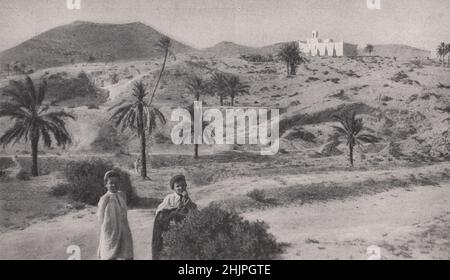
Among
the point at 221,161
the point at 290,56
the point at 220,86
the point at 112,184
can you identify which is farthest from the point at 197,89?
the point at 290,56

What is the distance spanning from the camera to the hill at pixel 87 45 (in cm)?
1894

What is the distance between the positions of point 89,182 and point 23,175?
3.06 meters

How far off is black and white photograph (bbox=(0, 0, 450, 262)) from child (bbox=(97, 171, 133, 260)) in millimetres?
32

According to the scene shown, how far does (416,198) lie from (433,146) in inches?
165

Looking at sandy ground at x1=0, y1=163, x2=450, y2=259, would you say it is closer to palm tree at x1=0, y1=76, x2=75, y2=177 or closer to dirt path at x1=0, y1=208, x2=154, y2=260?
dirt path at x1=0, y1=208, x2=154, y2=260

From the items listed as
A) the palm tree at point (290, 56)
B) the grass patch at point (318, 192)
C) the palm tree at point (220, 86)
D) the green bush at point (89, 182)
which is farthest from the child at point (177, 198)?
the palm tree at point (290, 56)

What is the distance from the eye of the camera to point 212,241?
11812 mm

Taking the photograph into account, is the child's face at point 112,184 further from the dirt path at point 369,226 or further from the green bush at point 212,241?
the dirt path at point 369,226

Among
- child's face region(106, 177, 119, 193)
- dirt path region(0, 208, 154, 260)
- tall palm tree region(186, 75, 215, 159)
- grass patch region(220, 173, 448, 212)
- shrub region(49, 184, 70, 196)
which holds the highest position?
tall palm tree region(186, 75, 215, 159)

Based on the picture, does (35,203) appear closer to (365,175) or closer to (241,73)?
(365,175)

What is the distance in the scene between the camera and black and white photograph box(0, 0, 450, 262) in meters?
12.4

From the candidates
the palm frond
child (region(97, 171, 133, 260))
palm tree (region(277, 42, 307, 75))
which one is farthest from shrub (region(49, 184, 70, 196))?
palm tree (region(277, 42, 307, 75))

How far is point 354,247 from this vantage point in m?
12.9
